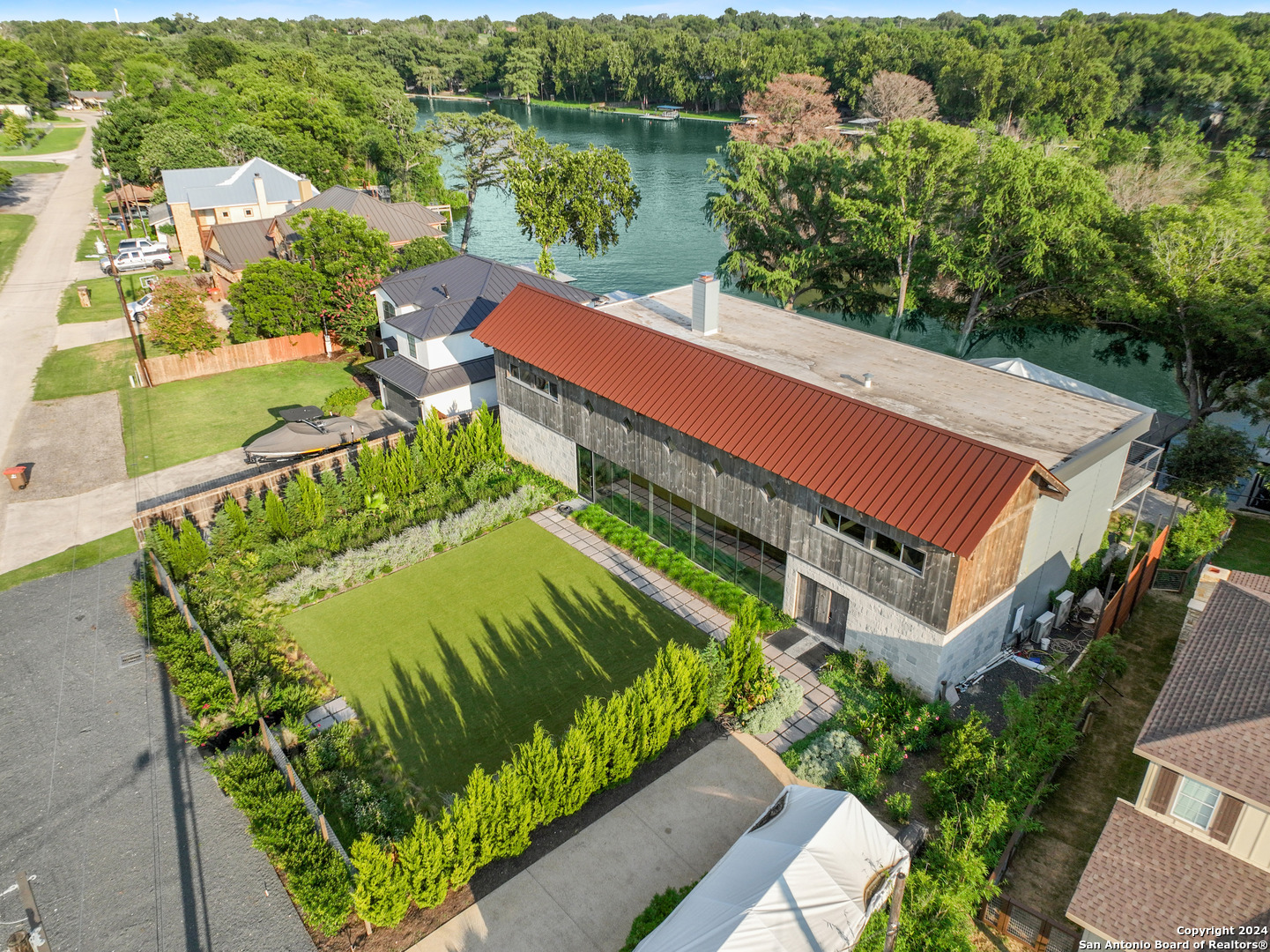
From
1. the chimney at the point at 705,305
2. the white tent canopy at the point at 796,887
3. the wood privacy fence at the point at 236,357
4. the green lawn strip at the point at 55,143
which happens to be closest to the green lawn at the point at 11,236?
the wood privacy fence at the point at 236,357

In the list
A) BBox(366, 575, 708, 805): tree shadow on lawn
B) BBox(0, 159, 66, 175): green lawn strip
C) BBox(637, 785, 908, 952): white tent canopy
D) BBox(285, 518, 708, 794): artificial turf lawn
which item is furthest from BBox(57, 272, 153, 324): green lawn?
BBox(0, 159, 66, 175): green lawn strip

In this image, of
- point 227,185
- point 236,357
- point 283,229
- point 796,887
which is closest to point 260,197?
point 227,185

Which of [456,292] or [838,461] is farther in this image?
[456,292]

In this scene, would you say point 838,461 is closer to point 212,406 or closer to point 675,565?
point 675,565

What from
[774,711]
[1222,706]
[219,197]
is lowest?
[774,711]

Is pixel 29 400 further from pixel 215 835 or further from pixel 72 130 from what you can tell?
pixel 72 130

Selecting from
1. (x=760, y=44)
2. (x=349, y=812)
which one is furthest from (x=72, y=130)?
(x=349, y=812)
